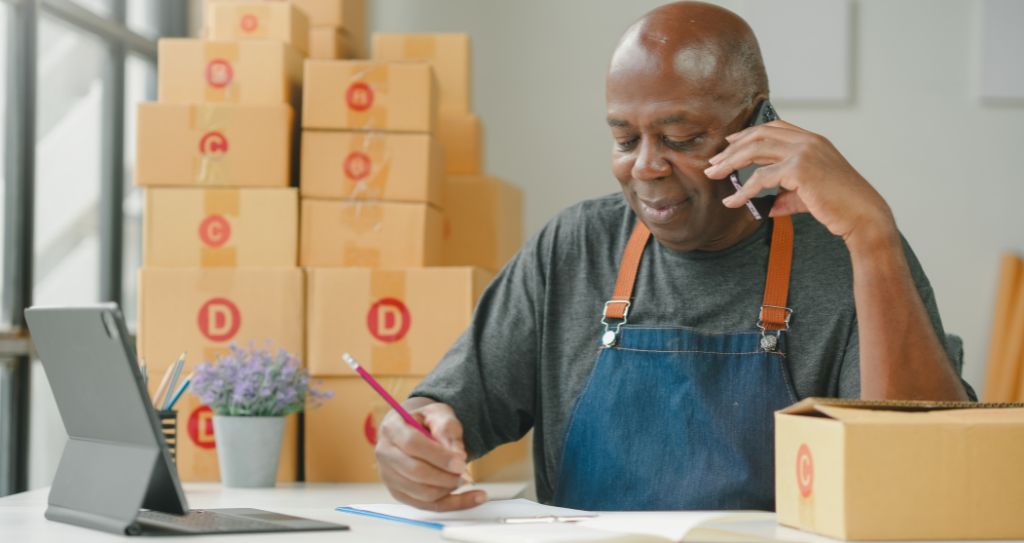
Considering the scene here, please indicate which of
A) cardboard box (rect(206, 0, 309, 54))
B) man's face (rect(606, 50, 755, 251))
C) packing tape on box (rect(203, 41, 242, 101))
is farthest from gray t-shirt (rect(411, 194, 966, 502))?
cardboard box (rect(206, 0, 309, 54))

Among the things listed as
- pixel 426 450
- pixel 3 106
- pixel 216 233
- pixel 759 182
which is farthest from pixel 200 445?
pixel 759 182

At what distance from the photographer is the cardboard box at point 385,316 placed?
2.29 meters

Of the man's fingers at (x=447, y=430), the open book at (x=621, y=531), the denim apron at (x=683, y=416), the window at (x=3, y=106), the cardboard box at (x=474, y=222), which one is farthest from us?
the cardboard box at (x=474, y=222)

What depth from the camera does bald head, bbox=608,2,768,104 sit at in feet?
5.25

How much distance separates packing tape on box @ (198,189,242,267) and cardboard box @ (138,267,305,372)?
55mm

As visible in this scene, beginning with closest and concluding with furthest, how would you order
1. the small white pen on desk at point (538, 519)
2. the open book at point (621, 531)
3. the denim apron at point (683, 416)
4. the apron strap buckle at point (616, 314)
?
the open book at point (621, 531) < the small white pen on desk at point (538, 519) < the denim apron at point (683, 416) < the apron strap buckle at point (616, 314)

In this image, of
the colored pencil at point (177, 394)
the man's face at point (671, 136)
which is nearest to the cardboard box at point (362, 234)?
the colored pencil at point (177, 394)

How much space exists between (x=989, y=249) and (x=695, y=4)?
1971 millimetres

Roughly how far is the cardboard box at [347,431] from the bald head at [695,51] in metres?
0.92

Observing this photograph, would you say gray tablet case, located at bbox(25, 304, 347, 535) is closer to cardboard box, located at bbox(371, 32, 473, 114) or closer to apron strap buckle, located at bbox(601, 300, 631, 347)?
apron strap buckle, located at bbox(601, 300, 631, 347)

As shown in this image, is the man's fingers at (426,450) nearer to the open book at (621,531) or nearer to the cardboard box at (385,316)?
the open book at (621,531)

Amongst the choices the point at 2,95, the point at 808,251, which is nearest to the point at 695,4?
the point at 808,251

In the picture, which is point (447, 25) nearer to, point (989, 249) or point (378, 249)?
point (378, 249)

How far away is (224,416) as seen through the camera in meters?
2.11
